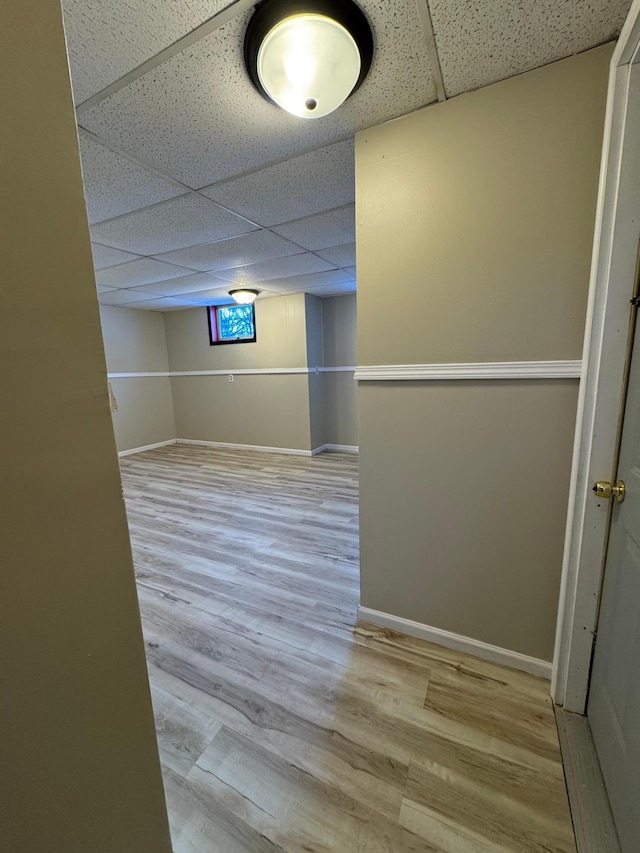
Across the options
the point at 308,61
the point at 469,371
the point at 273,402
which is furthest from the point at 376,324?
the point at 273,402

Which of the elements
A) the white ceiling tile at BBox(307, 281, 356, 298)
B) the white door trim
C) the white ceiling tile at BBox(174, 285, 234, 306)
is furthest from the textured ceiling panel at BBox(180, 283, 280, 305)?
the white door trim

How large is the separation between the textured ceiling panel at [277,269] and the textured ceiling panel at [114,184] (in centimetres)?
138

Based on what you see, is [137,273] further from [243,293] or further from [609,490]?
[609,490]

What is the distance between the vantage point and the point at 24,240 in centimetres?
47

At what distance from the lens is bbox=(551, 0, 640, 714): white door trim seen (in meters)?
0.99

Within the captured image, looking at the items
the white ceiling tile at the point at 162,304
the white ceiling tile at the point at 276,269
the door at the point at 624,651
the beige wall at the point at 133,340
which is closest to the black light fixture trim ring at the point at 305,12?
the door at the point at 624,651

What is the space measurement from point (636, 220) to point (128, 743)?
6.02 feet

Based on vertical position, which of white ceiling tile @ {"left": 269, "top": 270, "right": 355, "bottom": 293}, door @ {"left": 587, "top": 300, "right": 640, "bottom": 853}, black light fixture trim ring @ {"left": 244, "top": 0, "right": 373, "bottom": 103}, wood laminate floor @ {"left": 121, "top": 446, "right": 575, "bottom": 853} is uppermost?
white ceiling tile @ {"left": 269, "top": 270, "right": 355, "bottom": 293}

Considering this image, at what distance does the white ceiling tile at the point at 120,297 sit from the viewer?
4.31 meters

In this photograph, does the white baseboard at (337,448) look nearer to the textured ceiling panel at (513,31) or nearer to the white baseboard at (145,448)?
the white baseboard at (145,448)

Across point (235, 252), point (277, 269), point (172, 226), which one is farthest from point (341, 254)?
point (172, 226)

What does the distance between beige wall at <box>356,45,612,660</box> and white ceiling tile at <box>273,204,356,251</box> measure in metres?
0.87

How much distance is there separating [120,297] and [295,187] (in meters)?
3.72

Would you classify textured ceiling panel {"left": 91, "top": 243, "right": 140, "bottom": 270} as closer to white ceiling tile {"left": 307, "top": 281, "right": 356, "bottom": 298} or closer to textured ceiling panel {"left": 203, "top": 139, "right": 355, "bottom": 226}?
textured ceiling panel {"left": 203, "top": 139, "right": 355, "bottom": 226}
